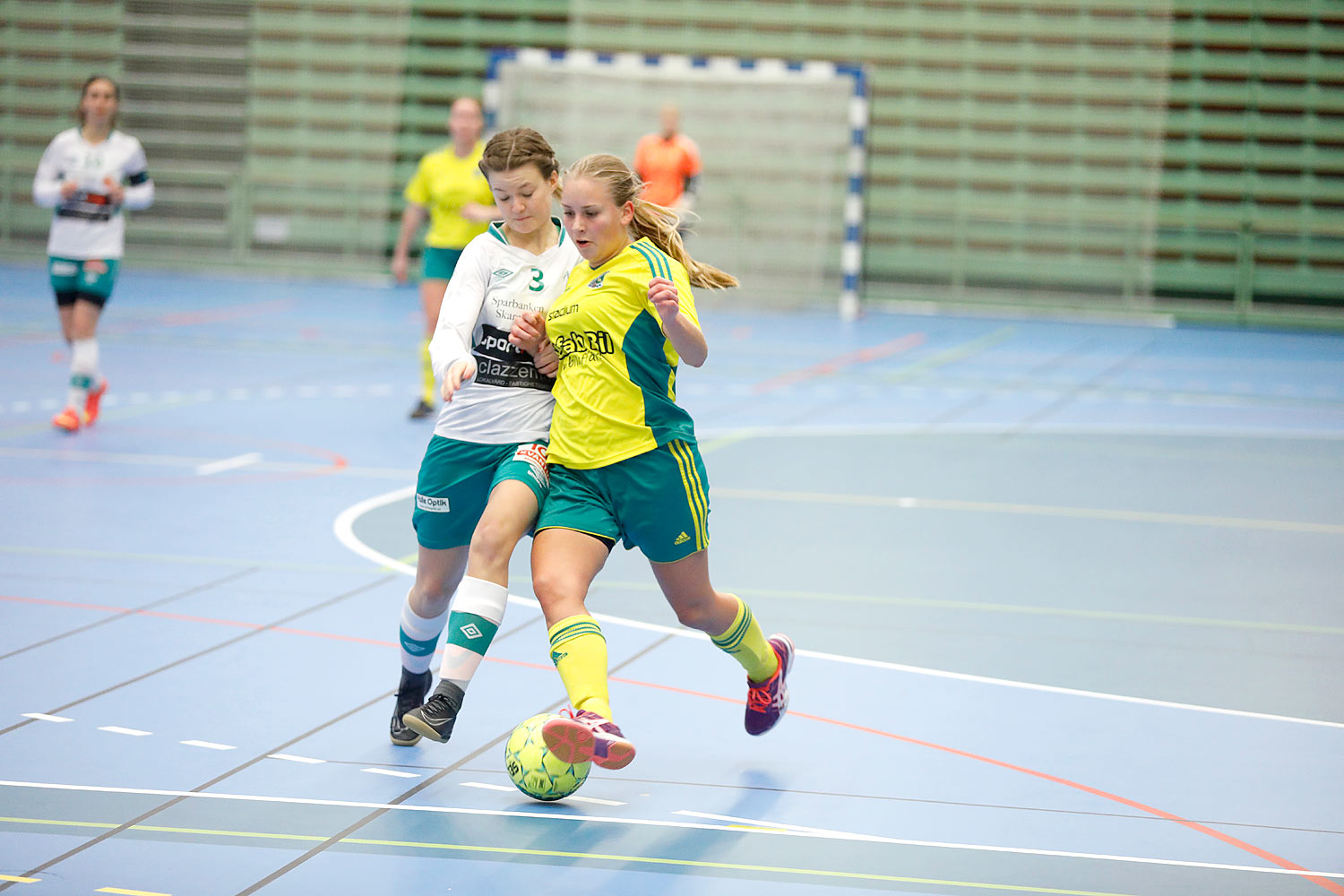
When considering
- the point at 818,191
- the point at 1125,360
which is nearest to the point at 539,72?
the point at 818,191

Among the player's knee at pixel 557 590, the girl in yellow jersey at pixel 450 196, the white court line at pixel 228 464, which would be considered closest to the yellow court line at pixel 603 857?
the player's knee at pixel 557 590

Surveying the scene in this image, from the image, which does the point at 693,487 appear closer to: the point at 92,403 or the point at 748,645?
the point at 748,645

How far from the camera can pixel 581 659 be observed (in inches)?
143

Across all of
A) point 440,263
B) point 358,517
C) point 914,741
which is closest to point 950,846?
point 914,741

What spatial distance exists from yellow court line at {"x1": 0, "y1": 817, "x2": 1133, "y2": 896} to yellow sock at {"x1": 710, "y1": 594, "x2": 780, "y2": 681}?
77 centimetres

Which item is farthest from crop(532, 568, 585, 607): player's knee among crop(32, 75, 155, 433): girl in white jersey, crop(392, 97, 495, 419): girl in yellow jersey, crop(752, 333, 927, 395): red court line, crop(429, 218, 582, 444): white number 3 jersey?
crop(752, 333, 927, 395): red court line

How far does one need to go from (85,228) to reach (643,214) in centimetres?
605

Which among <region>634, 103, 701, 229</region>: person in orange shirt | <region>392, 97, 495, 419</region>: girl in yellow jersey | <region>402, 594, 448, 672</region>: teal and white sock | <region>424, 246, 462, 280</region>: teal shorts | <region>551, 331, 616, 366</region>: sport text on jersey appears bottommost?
<region>402, 594, 448, 672</region>: teal and white sock

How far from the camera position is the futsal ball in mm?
3664

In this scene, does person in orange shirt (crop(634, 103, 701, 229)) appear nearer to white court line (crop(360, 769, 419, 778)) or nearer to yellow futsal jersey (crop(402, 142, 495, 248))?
yellow futsal jersey (crop(402, 142, 495, 248))

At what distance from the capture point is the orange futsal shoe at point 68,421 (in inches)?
346

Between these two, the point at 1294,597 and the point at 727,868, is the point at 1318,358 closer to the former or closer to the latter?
the point at 1294,597

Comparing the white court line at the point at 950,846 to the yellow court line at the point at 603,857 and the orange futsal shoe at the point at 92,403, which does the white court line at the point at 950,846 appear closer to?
the yellow court line at the point at 603,857

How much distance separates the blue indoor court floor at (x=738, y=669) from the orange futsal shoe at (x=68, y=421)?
0.09 metres
